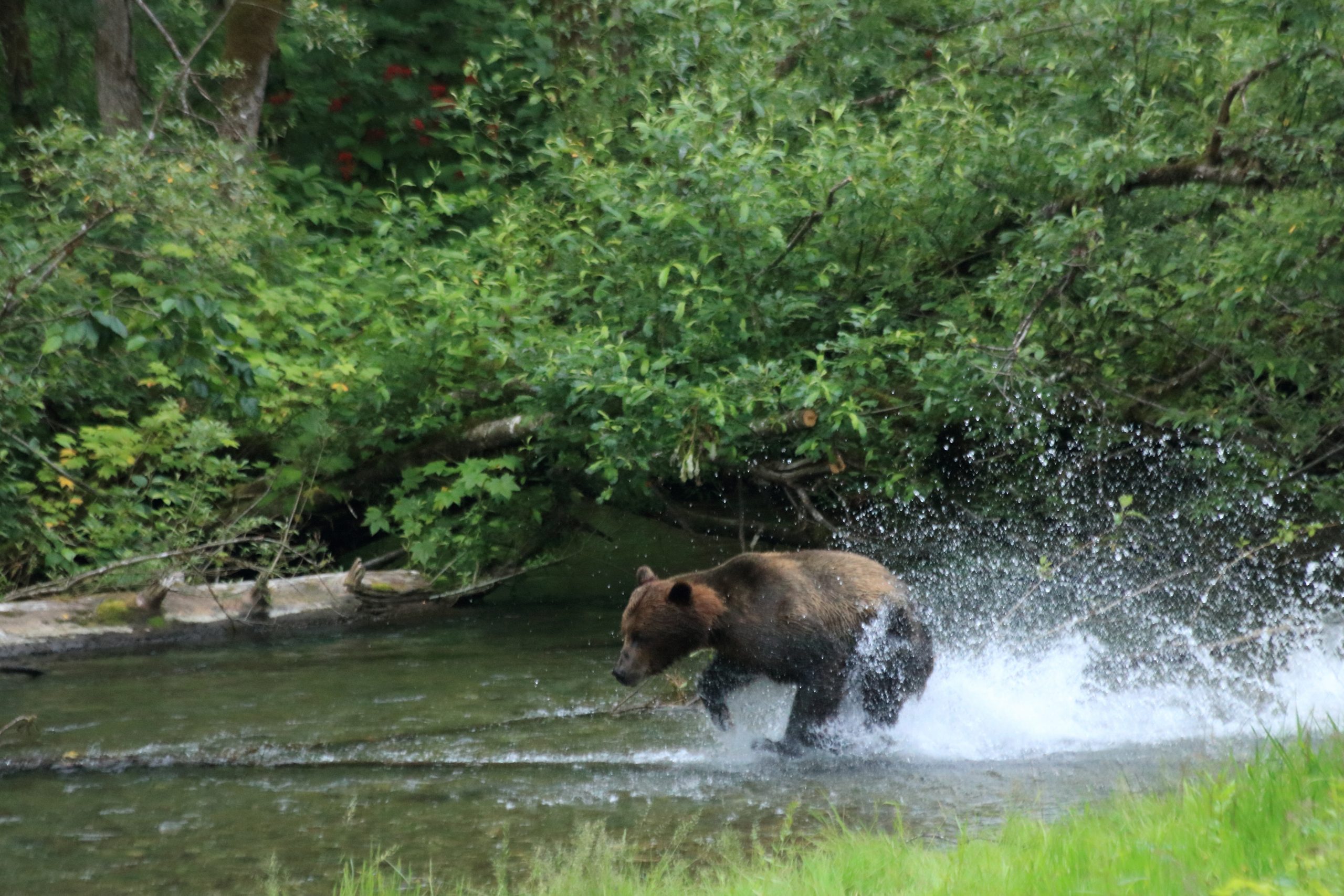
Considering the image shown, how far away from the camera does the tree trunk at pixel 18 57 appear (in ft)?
53.7

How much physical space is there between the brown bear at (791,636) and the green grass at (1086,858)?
2096 millimetres

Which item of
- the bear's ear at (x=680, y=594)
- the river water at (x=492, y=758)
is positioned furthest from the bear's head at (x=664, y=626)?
the river water at (x=492, y=758)

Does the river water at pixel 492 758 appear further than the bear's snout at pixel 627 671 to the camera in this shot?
No

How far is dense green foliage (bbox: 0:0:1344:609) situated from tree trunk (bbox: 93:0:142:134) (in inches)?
56.1

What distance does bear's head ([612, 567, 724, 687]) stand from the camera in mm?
7266

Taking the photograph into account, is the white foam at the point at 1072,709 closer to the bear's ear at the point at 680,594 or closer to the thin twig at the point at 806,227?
the bear's ear at the point at 680,594

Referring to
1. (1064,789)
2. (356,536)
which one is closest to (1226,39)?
(1064,789)

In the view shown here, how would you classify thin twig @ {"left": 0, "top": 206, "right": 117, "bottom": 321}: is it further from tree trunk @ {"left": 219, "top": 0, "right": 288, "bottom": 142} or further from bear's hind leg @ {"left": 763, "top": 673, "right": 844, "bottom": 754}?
tree trunk @ {"left": 219, "top": 0, "right": 288, "bottom": 142}

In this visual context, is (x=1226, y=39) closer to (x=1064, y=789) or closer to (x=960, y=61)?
(x=960, y=61)

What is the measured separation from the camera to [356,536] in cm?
1416

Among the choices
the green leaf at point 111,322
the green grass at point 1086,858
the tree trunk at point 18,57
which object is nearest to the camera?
the green grass at point 1086,858

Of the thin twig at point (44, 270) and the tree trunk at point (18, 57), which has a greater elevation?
the tree trunk at point (18, 57)

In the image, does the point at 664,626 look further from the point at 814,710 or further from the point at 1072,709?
the point at 1072,709

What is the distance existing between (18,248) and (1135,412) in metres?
8.24
